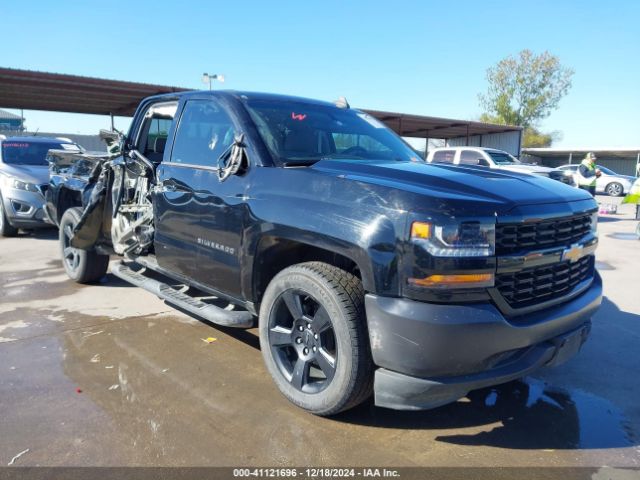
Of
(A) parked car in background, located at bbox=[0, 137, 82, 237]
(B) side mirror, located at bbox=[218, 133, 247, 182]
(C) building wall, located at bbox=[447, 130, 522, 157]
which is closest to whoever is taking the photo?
(B) side mirror, located at bbox=[218, 133, 247, 182]

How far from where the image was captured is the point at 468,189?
2.62 metres

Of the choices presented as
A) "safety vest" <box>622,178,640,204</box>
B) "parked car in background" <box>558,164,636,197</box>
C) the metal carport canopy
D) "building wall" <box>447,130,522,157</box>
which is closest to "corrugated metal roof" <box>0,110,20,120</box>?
the metal carport canopy

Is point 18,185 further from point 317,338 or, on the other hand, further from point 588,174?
point 588,174

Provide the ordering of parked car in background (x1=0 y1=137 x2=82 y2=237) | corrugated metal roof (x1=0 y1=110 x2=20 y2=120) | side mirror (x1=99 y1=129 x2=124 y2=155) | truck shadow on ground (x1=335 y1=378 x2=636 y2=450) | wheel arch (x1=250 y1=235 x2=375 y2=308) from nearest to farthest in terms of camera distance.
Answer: truck shadow on ground (x1=335 y1=378 x2=636 y2=450) → wheel arch (x1=250 y1=235 x2=375 y2=308) → side mirror (x1=99 y1=129 x2=124 y2=155) → parked car in background (x1=0 y1=137 x2=82 y2=237) → corrugated metal roof (x1=0 y1=110 x2=20 y2=120)

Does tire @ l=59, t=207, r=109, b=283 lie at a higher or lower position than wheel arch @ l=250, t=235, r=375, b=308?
lower

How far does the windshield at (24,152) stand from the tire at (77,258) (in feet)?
14.6

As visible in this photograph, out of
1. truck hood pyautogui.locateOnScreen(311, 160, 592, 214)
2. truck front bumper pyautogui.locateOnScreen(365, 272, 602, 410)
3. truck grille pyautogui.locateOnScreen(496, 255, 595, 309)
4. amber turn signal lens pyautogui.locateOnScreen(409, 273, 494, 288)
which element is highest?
truck hood pyautogui.locateOnScreen(311, 160, 592, 214)

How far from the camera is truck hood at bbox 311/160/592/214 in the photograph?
250 centimetres

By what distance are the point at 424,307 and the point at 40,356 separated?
10.2 ft

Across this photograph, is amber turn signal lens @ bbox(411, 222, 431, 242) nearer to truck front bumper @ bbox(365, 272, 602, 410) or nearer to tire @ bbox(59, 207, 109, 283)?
truck front bumper @ bbox(365, 272, 602, 410)

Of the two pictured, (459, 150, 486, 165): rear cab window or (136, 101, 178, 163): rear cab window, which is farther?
(459, 150, 486, 165): rear cab window

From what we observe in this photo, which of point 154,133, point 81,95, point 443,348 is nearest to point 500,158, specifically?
point 154,133

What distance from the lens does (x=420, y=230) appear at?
2350 mm

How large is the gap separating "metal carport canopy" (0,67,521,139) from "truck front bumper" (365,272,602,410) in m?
14.8
